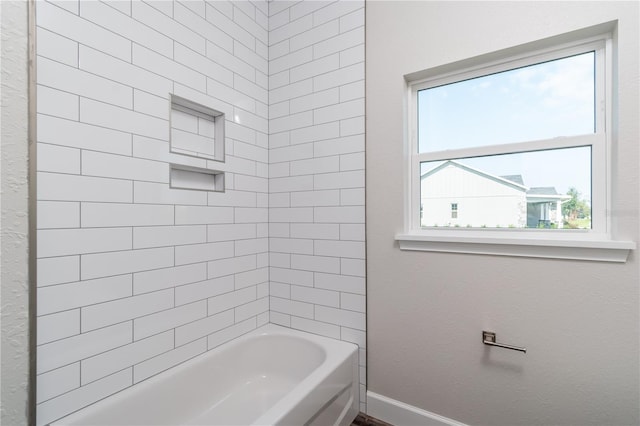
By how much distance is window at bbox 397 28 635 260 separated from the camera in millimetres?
1312

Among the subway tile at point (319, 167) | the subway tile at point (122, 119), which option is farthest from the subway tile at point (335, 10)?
the subway tile at point (122, 119)

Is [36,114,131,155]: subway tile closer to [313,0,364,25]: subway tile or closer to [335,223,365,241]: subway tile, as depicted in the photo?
[335,223,365,241]: subway tile

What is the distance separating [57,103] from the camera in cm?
112

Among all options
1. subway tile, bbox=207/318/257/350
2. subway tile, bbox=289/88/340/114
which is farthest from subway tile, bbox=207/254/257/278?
subway tile, bbox=289/88/340/114

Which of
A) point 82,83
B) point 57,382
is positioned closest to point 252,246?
point 57,382

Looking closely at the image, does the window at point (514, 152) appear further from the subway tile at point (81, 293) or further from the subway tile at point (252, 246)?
the subway tile at point (81, 293)

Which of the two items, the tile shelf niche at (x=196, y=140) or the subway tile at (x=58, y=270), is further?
the tile shelf niche at (x=196, y=140)

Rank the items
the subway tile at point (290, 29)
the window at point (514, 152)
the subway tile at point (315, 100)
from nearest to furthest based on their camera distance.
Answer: the window at point (514, 152) → the subway tile at point (315, 100) → the subway tile at point (290, 29)

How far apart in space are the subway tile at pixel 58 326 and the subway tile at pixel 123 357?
6.0 inches

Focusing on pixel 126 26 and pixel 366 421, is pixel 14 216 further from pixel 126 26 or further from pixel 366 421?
pixel 366 421

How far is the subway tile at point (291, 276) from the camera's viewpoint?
198 centimetres

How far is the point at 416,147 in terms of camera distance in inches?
68.4

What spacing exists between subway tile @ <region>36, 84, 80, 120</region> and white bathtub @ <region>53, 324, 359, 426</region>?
3.61 ft

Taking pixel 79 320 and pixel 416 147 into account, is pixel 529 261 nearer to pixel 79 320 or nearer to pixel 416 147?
pixel 416 147
